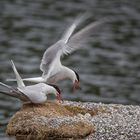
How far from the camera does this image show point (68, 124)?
1061cm

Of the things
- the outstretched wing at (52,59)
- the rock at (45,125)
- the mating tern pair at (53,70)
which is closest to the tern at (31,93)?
the mating tern pair at (53,70)

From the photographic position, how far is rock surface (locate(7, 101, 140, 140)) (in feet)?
34.5

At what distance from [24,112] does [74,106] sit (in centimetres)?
105

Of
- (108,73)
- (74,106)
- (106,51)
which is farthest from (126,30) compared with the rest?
(74,106)

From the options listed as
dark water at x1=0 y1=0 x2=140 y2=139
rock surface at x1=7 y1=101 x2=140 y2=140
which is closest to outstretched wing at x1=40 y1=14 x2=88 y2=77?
rock surface at x1=7 y1=101 x2=140 y2=140

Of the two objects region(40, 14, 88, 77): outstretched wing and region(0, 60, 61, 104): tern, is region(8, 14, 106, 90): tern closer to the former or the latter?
region(40, 14, 88, 77): outstretched wing

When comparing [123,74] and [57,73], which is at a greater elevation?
[57,73]

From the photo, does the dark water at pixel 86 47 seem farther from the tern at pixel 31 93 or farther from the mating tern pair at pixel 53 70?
the tern at pixel 31 93

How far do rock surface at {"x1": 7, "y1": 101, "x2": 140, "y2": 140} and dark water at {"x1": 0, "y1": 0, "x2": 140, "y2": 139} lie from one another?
1.44m

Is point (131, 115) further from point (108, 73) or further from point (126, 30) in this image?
point (126, 30)

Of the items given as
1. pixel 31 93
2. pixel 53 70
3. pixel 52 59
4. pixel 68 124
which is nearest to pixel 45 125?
pixel 68 124

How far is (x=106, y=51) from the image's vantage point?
2062 centimetres

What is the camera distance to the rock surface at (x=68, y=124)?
10.5m

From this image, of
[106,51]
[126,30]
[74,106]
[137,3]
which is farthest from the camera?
[137,3]
